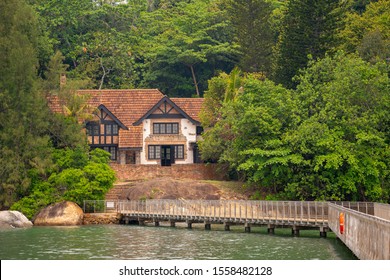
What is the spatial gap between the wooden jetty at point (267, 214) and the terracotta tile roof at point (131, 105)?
16.7 m

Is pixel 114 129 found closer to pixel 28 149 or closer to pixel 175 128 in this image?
pixel 175 128

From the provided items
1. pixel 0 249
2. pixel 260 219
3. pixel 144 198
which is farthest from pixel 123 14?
pixel 0 249

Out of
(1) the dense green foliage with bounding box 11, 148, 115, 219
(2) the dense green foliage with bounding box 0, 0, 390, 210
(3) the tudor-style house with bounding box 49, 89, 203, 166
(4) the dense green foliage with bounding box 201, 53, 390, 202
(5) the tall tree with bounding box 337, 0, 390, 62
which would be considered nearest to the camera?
(4) the dense green foliage with bounding box 201, 53, 390, 202

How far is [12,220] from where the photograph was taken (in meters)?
69.6

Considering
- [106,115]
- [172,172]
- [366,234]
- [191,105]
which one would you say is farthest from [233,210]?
[191,105]

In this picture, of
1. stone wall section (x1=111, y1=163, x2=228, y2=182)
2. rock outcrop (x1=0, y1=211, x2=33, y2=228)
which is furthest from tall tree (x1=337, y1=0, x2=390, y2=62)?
rock outcrop (x1=0, y1=211, x2=33, y2=228)

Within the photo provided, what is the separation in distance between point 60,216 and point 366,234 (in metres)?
36.8

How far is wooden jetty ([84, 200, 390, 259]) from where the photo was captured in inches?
1769

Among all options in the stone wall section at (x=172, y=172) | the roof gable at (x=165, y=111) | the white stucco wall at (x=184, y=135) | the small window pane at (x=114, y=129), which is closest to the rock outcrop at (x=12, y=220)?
the stone wall section at (x=172, y=172)

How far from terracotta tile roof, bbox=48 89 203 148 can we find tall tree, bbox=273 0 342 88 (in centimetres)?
1125

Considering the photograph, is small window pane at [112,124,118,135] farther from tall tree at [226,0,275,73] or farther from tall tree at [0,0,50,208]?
tall tree at [226,0,275,73]

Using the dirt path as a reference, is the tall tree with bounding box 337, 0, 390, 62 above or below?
above

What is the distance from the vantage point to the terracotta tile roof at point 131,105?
90.6m

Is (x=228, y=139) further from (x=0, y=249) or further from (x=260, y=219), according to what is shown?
(x=0, y=249)
